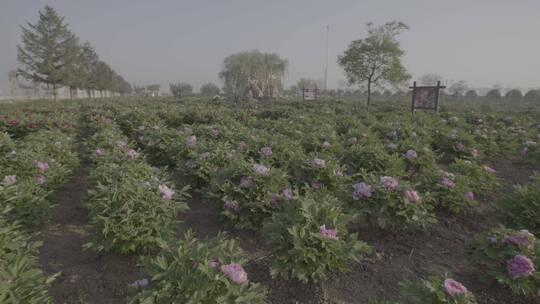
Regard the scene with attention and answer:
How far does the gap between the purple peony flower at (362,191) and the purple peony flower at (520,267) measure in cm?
119

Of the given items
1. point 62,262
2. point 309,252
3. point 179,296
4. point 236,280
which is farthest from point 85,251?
point 309,252

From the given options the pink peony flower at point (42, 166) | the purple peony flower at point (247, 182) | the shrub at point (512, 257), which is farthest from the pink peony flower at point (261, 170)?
the pink peony flower at point (42, 166)

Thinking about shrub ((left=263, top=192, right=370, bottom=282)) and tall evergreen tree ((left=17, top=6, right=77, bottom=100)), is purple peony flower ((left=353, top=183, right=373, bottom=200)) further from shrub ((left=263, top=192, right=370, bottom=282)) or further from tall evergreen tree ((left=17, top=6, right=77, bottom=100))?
tall evergreen tree ((left=17, top=6, right=77, bottom=100))

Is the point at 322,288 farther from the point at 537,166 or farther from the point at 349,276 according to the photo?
the point at 537,166

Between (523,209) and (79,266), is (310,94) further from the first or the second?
(79,266)

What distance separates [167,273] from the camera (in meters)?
1.76

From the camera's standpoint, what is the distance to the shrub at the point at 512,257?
2.01 meters

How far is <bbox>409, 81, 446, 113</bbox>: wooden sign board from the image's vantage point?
1262cm

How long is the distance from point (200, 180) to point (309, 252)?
2.58 meters

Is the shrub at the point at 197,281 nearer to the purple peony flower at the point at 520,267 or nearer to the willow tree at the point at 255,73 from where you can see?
the purple peony flower at the point at 520,267

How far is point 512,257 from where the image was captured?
2146mm

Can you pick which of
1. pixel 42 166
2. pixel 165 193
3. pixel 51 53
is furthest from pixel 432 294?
pixel 51 53

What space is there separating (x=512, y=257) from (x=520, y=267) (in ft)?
0.51

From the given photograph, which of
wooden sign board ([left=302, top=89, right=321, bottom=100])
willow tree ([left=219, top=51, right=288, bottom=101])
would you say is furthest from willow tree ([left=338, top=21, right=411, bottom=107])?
willow tree ([left=219, top=51, right=288, bottom=101])
